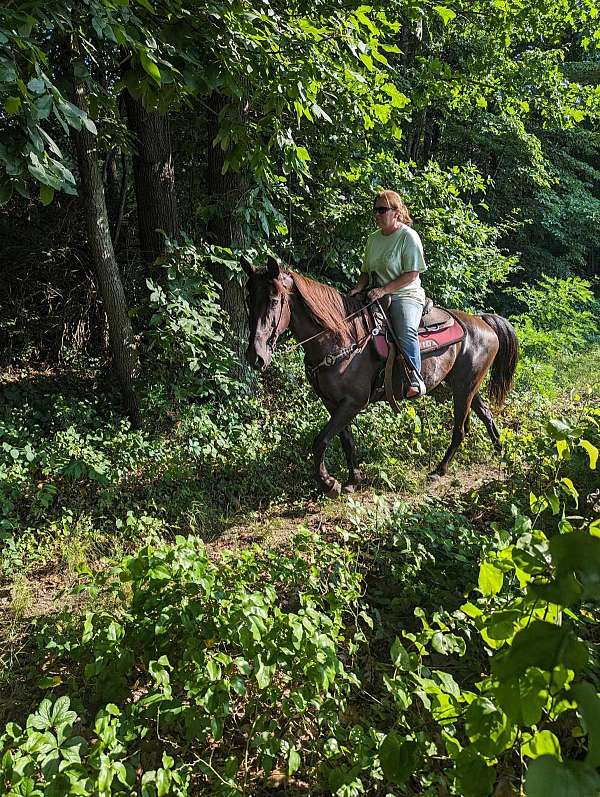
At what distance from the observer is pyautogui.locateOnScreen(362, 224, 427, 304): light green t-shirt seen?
5004mm

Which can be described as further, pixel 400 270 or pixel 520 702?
pixel 400 270

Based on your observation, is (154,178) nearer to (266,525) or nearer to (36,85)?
(36,85)

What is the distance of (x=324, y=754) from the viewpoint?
7.06 feet

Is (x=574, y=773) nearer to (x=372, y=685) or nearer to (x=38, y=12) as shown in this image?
(x=372, y=685)

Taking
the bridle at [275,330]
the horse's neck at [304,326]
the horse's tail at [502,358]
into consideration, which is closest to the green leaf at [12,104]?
the bridle at [275,330]

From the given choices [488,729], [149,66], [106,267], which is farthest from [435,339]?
[488,729]

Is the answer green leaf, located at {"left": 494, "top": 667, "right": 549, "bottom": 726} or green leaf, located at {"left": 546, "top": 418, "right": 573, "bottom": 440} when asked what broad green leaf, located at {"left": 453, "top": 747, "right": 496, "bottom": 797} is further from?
green leaf, located at {"left": 546, "top": 418, "right": 573, "bottom": 440}

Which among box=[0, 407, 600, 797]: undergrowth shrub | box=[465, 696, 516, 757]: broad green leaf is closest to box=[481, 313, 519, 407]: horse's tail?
box=[0, 407, 600, 797]: undergrowth shrub

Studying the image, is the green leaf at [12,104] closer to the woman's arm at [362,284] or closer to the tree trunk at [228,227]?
the woman's arm at [362,284]

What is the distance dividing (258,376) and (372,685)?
17.0 ft

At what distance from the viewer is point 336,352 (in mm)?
4977

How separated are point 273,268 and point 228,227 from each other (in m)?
2.56

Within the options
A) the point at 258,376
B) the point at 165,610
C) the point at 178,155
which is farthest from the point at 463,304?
the point at 165,610

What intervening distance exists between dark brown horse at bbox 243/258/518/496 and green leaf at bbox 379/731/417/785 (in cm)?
332
